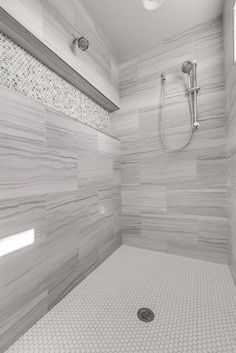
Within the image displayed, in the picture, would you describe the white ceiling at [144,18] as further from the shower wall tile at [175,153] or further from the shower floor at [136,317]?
the shower floor at [136,317]

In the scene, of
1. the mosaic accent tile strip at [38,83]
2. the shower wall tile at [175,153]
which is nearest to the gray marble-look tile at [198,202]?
the shower wall tile at [175,153]

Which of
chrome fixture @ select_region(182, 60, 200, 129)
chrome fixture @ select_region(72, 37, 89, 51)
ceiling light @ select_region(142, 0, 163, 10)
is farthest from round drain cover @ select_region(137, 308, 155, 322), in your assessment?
ceiling light @ select_region(142, 0, 163, 10)

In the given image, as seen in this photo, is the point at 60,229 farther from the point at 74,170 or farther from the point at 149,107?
the point at 149,107

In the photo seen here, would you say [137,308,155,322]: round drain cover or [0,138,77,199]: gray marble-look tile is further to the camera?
[137,308,155,322]: round drain cover

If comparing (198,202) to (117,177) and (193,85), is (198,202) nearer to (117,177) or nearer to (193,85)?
(117,177)

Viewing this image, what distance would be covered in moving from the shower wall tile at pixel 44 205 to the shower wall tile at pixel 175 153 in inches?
16.5

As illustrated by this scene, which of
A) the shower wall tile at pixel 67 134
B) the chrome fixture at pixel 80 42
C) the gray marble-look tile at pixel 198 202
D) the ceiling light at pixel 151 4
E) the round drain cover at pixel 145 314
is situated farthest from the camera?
the gray marble-look tile at pixel 198 202

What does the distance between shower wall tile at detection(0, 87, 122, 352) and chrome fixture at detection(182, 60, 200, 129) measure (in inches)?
30.7

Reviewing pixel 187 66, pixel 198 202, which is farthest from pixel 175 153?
pixel 187 66

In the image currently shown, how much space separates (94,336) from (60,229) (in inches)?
20.0

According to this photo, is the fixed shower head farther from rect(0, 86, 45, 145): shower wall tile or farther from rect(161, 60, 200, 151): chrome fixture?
rect(0, 86, 45, 145): shower wall tile

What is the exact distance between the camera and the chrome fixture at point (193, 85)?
1.39 metres

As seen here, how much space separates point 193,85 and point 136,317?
1.59m

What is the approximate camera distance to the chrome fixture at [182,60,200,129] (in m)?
1.39
